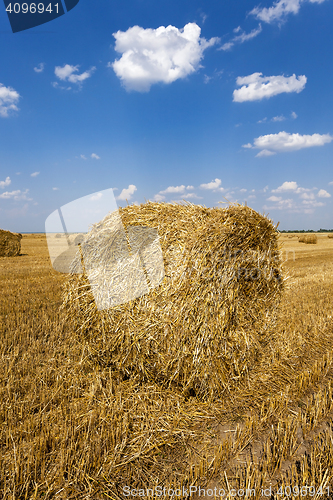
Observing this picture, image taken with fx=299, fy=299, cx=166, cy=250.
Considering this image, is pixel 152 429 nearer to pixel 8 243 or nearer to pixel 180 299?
pixel 180 299

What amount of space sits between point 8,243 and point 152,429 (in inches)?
716

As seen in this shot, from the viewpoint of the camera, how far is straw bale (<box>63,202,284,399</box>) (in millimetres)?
3412

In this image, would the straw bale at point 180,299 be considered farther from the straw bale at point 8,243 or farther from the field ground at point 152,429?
the straw bale at point 8,243

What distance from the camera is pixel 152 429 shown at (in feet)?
9.47

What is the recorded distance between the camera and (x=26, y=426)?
9.37 feet

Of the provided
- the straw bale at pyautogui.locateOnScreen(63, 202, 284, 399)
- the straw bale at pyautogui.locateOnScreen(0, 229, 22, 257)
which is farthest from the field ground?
the straw bale at pyautogui.locateOnScreen(0, 229, 22, 257)

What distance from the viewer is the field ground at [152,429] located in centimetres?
229

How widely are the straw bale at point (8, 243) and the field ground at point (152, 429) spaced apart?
15.2 m

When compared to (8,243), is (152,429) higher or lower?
lower

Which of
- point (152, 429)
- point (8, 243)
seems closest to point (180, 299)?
point (152, 429)

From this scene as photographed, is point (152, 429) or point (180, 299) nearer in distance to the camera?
point (152, 429)

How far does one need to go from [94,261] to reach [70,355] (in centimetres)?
149

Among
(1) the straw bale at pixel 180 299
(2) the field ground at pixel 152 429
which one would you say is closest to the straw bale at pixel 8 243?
(2) the field ground at pixel 152 429

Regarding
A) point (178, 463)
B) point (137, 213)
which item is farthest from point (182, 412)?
point (137, 213)
